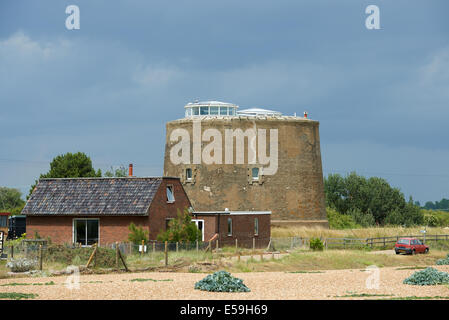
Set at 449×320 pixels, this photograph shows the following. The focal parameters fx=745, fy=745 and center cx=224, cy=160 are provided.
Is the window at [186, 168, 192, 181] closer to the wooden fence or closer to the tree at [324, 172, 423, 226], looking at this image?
the wooden fence

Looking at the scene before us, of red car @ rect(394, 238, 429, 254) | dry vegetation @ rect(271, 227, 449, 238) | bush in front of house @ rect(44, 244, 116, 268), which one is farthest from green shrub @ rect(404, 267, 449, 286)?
dry vegetation @ rect(271, 227, 449, 238)

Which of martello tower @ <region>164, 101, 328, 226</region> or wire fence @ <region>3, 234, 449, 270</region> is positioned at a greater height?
martello tower @ <region>164, 101, 328, 226</region>

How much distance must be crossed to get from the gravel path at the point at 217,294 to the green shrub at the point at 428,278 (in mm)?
570

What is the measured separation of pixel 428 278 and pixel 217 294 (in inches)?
357

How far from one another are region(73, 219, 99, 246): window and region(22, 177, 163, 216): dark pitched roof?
2.28ft

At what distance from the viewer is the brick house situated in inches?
1630

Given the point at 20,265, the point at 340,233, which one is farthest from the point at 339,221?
the point at 20,265

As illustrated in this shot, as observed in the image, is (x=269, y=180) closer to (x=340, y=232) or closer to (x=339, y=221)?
(x=340, y=232)

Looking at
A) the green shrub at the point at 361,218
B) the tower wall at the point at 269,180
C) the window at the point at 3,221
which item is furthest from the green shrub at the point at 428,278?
the green shrub at the point at 361,218

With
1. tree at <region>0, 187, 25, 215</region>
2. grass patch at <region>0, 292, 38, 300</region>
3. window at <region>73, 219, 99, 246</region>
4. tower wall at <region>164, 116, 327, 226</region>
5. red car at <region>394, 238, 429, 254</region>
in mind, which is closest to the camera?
grass patch at <region>0, 292, 38, 300</region>

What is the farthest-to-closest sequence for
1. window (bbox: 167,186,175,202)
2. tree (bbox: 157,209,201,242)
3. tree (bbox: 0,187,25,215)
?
tree (bbox: 0,187,25,215), window (bbox: 167,186,175,202), tree (bbox: 157,209,201,242)

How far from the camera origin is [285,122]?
215 ft

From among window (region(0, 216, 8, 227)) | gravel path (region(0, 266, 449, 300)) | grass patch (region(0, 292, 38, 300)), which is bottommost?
gravel path (region(0, 266, 449, 300))
